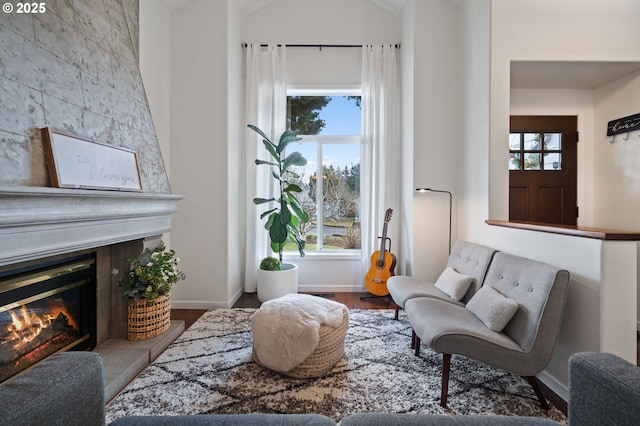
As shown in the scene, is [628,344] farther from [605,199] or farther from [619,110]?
[619,110]

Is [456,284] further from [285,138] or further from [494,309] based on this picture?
[285,138]

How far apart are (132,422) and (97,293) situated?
1.72 m

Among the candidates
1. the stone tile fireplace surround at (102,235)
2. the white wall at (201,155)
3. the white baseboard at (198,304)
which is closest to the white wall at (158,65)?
the white wall at (201,155)

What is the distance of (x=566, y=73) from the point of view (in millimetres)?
2990

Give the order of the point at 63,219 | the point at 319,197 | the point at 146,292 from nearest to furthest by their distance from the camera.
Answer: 1. the point at 63,219
2. the point at 146,292
3. the point at 319,197

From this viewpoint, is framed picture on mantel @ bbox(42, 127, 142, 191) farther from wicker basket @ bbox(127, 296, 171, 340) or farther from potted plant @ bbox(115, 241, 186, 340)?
wicker basket @ bbox(127, 296, 171, 340)

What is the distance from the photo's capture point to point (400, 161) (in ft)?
13.2

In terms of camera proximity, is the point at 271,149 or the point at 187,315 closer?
the point at 187,315

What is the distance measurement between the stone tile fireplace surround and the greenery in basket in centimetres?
10

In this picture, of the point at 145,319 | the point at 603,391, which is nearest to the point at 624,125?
the point at 603,391

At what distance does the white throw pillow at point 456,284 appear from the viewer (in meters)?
2.43

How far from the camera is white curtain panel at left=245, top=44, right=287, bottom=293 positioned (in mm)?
3934

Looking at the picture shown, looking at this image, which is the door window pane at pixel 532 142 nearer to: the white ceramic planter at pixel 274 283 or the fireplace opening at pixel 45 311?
the white ceramic planter at pixel 274 283

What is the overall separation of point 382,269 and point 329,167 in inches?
63.1
